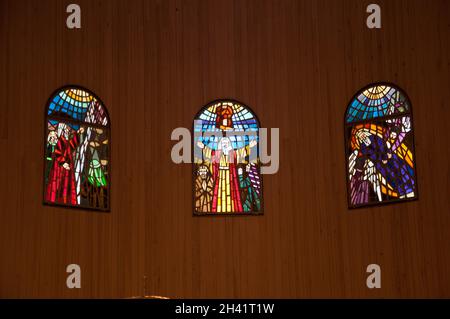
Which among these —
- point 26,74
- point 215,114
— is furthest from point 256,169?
point 26,74

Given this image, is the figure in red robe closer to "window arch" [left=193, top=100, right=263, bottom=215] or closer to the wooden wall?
the wooden wall

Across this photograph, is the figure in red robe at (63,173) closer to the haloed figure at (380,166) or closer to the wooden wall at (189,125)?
the wooden wall at (189,125)

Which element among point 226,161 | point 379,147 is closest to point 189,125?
point 226,161

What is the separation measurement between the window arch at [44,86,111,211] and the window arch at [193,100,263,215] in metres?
1.29

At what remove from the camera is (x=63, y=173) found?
11.2 m

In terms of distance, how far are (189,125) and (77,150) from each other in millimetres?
1614

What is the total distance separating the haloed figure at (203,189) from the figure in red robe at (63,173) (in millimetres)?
1695

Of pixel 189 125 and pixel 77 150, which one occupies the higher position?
pixel 189 125

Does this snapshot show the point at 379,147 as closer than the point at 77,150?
No

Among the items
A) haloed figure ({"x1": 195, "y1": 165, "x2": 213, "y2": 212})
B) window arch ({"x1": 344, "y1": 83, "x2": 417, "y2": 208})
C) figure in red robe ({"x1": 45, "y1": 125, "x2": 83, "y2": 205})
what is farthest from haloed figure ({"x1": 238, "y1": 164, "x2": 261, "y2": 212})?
figure in red robe ({"x1": 45, "y1": 125, "x2": 83, "y2": 205})

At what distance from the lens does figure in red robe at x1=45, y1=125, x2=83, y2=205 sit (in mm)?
11000

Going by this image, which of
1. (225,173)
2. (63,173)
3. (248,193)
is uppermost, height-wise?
(225,173)

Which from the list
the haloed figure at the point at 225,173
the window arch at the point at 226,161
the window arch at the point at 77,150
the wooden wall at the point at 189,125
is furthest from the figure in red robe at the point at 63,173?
the haloed figure at the point at 225,173

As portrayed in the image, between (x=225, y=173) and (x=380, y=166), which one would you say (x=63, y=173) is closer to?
(x=225, y=173)
